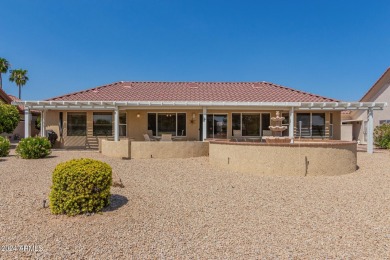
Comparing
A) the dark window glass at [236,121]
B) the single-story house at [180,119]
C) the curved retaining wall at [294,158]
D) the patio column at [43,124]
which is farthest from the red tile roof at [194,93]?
the curved retaining wall at [294,158]

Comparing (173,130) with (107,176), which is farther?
(173,130)

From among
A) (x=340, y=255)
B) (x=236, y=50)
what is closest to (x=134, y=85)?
(x=236, y=50)

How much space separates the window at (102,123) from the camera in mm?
17172

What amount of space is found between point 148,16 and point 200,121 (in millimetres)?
9518

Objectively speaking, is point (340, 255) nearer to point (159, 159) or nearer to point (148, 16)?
point (159, 159)

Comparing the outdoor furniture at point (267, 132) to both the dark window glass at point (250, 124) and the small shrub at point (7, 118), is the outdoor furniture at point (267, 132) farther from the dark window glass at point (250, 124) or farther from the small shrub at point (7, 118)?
the small shrub at point (7, 118)

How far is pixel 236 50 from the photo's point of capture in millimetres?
23609

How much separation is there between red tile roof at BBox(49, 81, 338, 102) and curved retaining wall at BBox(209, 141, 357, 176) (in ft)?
27.0

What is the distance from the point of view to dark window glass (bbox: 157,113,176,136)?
17281mm

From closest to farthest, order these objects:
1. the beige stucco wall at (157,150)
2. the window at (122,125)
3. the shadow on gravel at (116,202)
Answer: the shadow on gravel at (116,202), the beige stucco wall at (157,150), the window at (122,125)

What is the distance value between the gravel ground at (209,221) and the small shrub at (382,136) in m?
12.7

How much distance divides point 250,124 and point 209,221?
1355 cm

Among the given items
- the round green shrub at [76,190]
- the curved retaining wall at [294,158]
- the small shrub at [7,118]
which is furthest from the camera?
the small shrub at [7,118]

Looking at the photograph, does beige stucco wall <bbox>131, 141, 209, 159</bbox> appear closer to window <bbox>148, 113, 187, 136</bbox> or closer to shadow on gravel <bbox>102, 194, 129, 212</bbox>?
window <bbox>148, 113, 187, 136</bbox>
